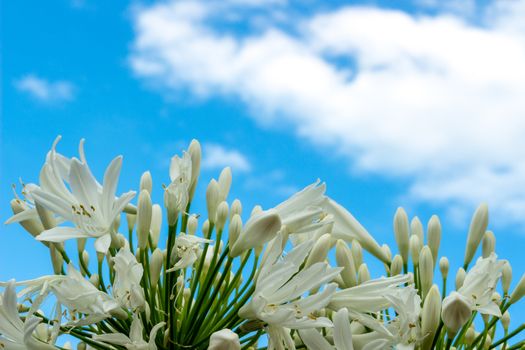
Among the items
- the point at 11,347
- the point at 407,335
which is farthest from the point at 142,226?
the point at 407,335

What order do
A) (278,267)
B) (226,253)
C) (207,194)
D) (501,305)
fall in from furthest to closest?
(501,305)
(207,194)
(226,253)
(278,267)

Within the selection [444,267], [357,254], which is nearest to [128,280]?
[357,254]

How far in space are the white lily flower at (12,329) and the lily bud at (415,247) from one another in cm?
202

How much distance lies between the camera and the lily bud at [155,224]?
438cm

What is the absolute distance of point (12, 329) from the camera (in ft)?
12.9

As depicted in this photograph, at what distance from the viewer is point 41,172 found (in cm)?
417

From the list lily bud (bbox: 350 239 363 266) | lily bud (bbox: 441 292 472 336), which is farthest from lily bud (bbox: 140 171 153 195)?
lily bud (bbox: 441 292 472 336)

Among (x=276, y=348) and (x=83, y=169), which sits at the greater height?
(x=83, y=169)

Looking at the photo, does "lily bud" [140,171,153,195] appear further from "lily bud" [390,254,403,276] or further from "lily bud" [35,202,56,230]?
"lily bud" [390,254,403,276]

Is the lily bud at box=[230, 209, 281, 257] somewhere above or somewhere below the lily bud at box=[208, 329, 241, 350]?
above

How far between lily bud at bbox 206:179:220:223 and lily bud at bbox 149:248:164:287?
481 mm

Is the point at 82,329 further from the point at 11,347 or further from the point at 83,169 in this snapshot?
the point at 83,169

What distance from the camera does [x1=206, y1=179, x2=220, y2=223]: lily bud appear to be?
4.39 m

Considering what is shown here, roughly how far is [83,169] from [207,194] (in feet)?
2.43
